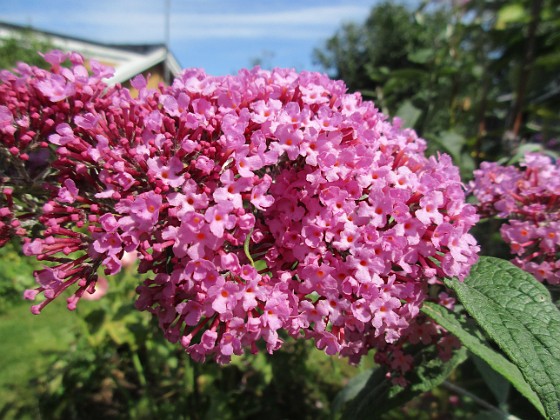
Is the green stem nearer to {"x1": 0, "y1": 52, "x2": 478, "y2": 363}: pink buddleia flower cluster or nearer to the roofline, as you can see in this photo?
{"x1": 0, "y1": 52, "x2": 478, "y2": 363}: pink buddleia flower cluster

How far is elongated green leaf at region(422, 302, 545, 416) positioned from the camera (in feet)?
2.75

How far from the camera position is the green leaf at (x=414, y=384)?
1134 millimetres

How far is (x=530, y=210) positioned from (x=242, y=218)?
2.53 ft

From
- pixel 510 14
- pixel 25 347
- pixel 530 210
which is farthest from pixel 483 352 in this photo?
pixel 25 347

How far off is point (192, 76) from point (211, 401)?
4.83 ft

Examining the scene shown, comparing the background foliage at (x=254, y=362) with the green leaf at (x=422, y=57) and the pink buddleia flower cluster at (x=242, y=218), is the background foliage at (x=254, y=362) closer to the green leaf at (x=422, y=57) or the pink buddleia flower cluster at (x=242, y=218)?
the green leaf at (x=422, y=57)

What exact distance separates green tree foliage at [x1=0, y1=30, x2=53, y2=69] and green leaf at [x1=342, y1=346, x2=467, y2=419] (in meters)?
11.3

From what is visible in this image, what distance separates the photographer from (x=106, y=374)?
2252mm

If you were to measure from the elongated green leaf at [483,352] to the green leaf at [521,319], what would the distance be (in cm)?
7

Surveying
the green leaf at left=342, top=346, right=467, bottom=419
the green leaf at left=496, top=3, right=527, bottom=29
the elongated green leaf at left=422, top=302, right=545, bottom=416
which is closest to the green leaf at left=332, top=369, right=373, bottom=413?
the green leaf at left=342, top=346, right=467, bottom=419

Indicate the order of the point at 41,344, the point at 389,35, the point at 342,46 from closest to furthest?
the point at 41,344 < the point at 389,35 < the point at 342,46

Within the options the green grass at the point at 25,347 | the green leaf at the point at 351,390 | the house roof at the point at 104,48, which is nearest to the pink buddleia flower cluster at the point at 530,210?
the green leaf at the point at 351,390

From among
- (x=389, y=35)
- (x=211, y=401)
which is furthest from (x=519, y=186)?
(x=389, y=35)

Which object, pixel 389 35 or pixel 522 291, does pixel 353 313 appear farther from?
pixel 389 35
